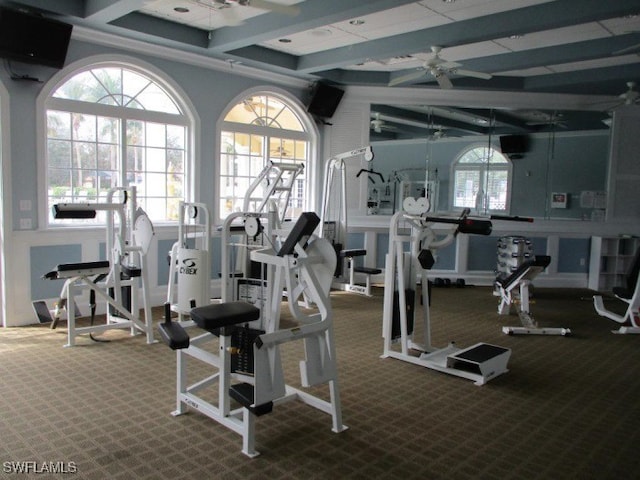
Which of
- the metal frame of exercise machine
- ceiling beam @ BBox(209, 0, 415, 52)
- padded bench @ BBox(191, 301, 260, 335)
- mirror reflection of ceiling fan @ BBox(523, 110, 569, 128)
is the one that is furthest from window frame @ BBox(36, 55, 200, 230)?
mirror reflection of ceiling fan @ BBox(523, 110, 569, 128)

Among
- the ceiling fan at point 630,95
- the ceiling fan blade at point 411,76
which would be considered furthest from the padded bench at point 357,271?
the ceiling fan at point 630,95

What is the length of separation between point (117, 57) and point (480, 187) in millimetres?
6296

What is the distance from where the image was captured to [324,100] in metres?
7.95

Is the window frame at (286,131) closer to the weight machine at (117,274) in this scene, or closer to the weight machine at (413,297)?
the weight machine at (117,274)

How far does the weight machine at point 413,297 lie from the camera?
14.2 ft

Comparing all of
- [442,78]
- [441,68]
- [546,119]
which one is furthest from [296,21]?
[546,119]

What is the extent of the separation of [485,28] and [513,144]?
166 inches

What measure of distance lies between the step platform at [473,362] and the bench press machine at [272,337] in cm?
137

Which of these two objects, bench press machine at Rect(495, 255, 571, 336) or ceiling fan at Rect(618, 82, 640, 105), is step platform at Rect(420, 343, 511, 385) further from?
ceiling fan at Rect(618, 82, 640, 105)

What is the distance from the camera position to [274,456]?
9.55 ft

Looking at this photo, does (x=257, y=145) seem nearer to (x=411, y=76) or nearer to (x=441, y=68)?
(x=411, y=76)

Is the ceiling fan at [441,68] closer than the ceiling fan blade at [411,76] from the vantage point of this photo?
Yes

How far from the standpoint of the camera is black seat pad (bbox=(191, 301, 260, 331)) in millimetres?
2863
